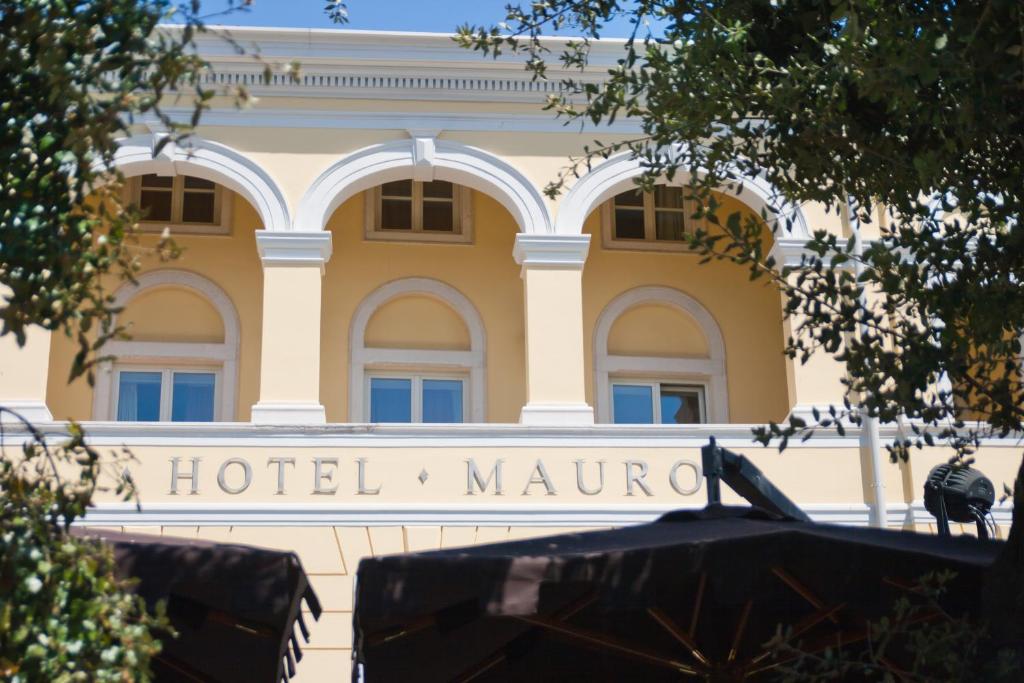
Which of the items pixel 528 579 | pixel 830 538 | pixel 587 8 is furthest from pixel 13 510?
pixel 587 8

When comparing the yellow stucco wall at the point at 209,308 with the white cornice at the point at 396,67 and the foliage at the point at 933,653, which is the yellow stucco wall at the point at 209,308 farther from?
the foliage at the point at 933,653

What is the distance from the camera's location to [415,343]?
15836 millimetres

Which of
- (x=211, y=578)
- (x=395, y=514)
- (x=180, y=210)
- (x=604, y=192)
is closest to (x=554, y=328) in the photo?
(x=604, y=192)

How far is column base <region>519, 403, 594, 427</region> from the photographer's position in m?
13.8

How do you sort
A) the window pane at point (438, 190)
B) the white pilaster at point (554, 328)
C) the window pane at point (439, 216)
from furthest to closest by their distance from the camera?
Result: the window pane at point (438, 190)
the window pane at point (439, 216)
the white pilaster at point (554, 328)

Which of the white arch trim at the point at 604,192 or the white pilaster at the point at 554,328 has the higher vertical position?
the white arch trim at the point at 604,192

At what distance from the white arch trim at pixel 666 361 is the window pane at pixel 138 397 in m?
4.70

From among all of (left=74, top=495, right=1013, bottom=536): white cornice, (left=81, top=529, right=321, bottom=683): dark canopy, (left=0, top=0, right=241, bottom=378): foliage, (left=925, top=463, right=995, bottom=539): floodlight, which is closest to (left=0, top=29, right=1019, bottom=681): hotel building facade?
(left=74, top=495, right=1013, bottom=536): white cornice

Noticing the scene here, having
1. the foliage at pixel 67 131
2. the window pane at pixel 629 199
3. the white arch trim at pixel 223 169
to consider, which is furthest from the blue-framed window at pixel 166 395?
the foliage at pixel 67 131

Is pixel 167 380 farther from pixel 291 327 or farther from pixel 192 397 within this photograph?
pixel 291 327

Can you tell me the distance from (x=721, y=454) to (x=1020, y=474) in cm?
182

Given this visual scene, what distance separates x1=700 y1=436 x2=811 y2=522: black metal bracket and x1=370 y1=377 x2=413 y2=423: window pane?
318 inches

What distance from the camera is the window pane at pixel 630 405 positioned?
52.4 ft

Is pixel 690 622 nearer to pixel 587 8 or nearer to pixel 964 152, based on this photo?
pixel 964 152
